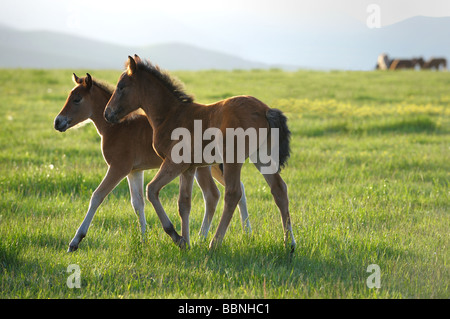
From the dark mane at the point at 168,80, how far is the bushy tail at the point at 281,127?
1.09m

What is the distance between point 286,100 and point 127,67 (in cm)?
1513

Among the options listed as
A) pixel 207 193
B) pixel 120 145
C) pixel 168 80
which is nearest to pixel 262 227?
pixel 207 193

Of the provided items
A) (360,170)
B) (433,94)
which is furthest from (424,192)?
(433,94)

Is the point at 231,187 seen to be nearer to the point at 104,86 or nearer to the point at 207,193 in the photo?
the point at 207,193

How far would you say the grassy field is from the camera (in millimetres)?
4531

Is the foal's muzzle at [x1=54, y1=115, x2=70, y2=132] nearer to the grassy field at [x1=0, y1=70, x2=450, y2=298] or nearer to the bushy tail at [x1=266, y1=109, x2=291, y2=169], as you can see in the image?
the grassy field at [x1=0, y1=70, x2=450, y2=298]

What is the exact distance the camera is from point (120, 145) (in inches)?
238

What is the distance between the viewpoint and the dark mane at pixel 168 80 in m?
5.55

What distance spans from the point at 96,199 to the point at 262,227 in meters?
2.03

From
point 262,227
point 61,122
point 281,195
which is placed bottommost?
point 262,227

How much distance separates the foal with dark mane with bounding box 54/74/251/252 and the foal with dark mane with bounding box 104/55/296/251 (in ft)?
1.67

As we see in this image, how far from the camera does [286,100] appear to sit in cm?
2020

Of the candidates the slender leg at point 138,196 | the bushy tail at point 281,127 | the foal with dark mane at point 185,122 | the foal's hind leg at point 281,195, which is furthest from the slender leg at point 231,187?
the slender leg at point 138,196

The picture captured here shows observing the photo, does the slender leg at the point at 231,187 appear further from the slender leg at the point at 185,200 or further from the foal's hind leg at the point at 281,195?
the slender leg at the point at 185,200
